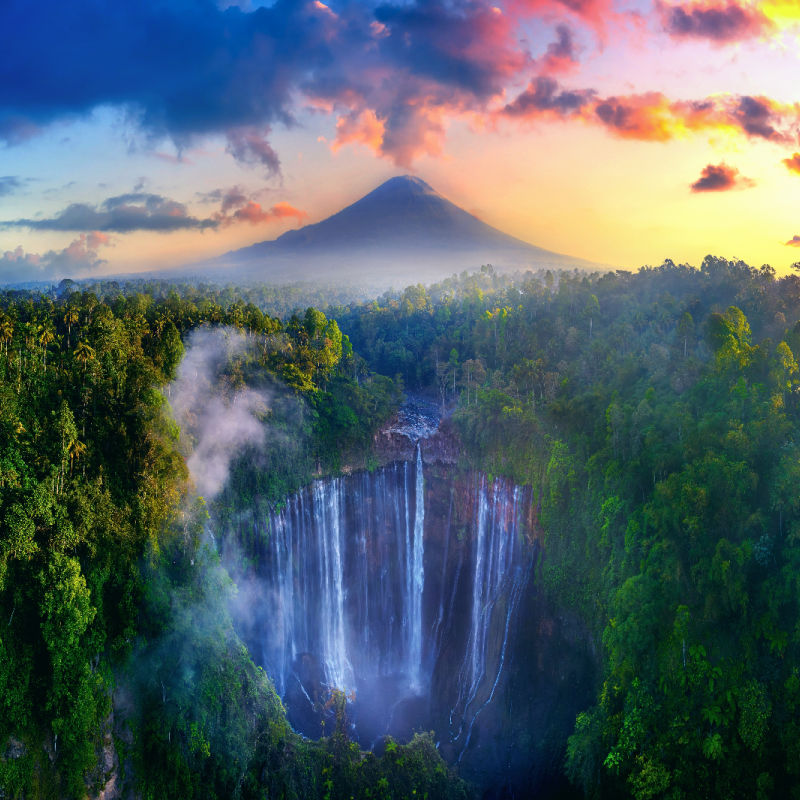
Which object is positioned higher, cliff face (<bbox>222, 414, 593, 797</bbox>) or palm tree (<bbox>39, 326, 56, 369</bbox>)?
palm tree (<bbox>39, 326, 56, 369</bbox>)

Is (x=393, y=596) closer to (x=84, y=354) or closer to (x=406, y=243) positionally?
(x=84, y=354)

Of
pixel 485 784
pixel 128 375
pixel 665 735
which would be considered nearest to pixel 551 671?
pixel 485 784

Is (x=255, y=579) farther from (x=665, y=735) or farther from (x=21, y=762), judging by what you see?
(x=665, y=735)

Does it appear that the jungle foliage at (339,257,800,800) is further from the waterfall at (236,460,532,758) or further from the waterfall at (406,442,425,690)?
the waterfall at (406,442,425,690)

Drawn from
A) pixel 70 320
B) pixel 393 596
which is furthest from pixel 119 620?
pixel 393 596

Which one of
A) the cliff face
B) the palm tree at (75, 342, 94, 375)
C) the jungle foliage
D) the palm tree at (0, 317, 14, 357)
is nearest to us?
the jungle foliage

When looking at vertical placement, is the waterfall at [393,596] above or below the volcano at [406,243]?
below

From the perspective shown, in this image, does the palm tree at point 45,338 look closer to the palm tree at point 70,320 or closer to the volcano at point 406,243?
the palm tree at point 70,320

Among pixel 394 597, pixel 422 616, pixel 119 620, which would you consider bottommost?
pixel 422 616

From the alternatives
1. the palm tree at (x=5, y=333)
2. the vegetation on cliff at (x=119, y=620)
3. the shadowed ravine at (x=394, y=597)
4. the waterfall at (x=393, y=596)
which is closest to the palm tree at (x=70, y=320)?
the vegetation on cliff at (x=119, y=620)

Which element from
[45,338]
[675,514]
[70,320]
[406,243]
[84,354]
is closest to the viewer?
[675,514]

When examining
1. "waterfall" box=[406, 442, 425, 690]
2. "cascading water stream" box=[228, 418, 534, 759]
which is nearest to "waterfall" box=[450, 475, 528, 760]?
"cascading water stream" box=[228, 418, 534, 759]
